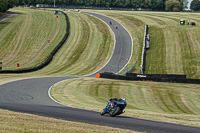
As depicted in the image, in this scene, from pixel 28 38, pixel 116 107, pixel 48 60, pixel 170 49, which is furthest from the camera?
pixel 28 38

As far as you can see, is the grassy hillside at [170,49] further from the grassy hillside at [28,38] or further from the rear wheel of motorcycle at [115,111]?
the rear wheel of motorcycle at [115,111]

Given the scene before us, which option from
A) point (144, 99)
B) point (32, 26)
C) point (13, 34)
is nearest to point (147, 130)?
point (144, 99)

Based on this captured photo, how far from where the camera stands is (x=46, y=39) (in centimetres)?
7850

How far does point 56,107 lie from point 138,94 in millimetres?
16051

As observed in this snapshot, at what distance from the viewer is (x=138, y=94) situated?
34.4 m

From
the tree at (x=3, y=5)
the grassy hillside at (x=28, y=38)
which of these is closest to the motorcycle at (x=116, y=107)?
the grassy hillside at (x=28, y=38)

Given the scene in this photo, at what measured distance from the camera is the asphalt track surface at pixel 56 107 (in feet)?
47.5

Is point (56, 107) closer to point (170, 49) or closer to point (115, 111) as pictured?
point (115, 111)

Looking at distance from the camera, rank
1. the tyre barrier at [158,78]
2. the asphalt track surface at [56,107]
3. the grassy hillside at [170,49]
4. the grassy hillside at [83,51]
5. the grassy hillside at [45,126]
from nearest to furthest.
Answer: the grassy hillside at [45,126] → the asphalt track surface at [56,107] → the tyre barrier at [158,78] → the grassy hillside at [170,49] → the grassy hillside at [83,51]

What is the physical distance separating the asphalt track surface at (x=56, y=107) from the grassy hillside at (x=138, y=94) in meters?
2.34

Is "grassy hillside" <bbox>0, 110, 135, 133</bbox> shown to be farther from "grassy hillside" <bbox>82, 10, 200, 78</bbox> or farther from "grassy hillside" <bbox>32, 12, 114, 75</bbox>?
"grassy hillside" <bbox>82, 10, 200, 78</bbox>

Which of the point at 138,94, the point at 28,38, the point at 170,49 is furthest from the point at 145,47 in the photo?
the point at 138,94

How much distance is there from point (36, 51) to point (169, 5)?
14822 cm

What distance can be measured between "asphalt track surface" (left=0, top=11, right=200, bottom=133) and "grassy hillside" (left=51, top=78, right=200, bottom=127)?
234 centimetres
